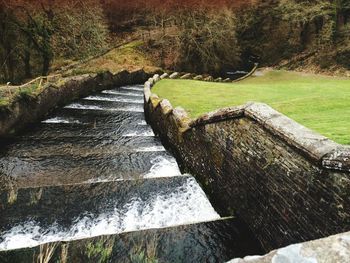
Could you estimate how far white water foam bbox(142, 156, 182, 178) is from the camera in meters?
7.99

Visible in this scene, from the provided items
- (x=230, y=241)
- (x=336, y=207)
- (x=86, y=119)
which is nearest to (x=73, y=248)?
(x=230, y=241)

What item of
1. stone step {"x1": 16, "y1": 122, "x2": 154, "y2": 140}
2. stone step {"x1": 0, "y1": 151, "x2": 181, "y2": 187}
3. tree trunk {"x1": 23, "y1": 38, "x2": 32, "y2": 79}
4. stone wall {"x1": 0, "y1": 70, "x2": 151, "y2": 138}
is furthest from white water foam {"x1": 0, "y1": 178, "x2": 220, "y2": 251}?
tree trunk {"x1": 23, "y1": 38, "x2": 32, "y2": 79}

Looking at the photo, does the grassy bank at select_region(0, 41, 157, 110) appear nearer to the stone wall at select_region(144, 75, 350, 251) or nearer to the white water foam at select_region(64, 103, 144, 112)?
the white water foam at select_region(64, 103, 144, 112)

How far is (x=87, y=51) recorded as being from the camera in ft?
79.8

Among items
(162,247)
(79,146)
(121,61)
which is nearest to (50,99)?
(79,146)

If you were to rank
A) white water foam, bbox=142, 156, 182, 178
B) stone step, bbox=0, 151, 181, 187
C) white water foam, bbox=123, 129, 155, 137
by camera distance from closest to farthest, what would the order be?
stone step, bbox=0, 151, 181, 187
white water foam, bbox=142, 156, 182, 178
white water foam, bbox=123, 129, 155, 137

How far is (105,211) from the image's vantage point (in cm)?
584

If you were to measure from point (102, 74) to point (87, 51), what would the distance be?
3914mm

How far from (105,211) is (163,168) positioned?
260 centimetres

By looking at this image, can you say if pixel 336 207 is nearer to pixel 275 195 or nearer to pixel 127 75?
pixel 275 195

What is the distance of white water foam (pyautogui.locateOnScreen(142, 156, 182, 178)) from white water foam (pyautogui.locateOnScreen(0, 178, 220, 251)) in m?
1.20

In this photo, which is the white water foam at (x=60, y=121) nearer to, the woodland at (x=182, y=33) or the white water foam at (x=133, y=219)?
the white water foam at (x=133, y=219)

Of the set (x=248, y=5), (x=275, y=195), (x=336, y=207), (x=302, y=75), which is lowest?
(x=302, y=75)

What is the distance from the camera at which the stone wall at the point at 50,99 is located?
10969 mm
